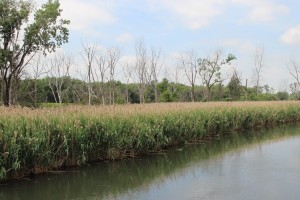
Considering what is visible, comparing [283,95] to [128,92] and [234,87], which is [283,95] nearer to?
[234,87]

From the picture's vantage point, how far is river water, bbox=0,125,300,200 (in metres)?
6.50

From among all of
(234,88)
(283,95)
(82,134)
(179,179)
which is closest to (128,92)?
(234,88)

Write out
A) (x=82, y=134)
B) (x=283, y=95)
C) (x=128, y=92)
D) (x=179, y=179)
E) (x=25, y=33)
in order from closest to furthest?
(x=179, y=179) < (x=82, y=134) < (x=25, y=33) < (x=128, y=92) < (x=283, y=95)

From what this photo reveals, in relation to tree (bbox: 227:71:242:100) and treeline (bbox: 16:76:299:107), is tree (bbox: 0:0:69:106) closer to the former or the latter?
treeline (bbox: 16:76:299:107)

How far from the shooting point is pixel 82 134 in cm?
873

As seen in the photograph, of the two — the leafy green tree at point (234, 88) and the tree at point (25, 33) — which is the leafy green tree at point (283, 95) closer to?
the leafy green tree at point (234, 88)

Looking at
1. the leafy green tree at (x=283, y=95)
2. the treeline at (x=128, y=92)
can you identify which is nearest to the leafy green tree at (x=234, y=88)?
the treeline at (x=128, y=92)

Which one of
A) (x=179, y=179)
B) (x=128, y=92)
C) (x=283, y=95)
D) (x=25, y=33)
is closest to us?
(x=179, y=179)

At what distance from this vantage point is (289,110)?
2394 cm

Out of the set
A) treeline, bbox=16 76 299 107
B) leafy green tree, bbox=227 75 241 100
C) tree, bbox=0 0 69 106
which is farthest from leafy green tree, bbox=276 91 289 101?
tree, bbox=0 0 69 106

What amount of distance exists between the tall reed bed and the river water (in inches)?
13.0

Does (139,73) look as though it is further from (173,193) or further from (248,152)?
(173,193)

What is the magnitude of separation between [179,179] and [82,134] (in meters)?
2.57

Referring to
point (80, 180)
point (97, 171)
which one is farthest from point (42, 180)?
point (97, 171)
